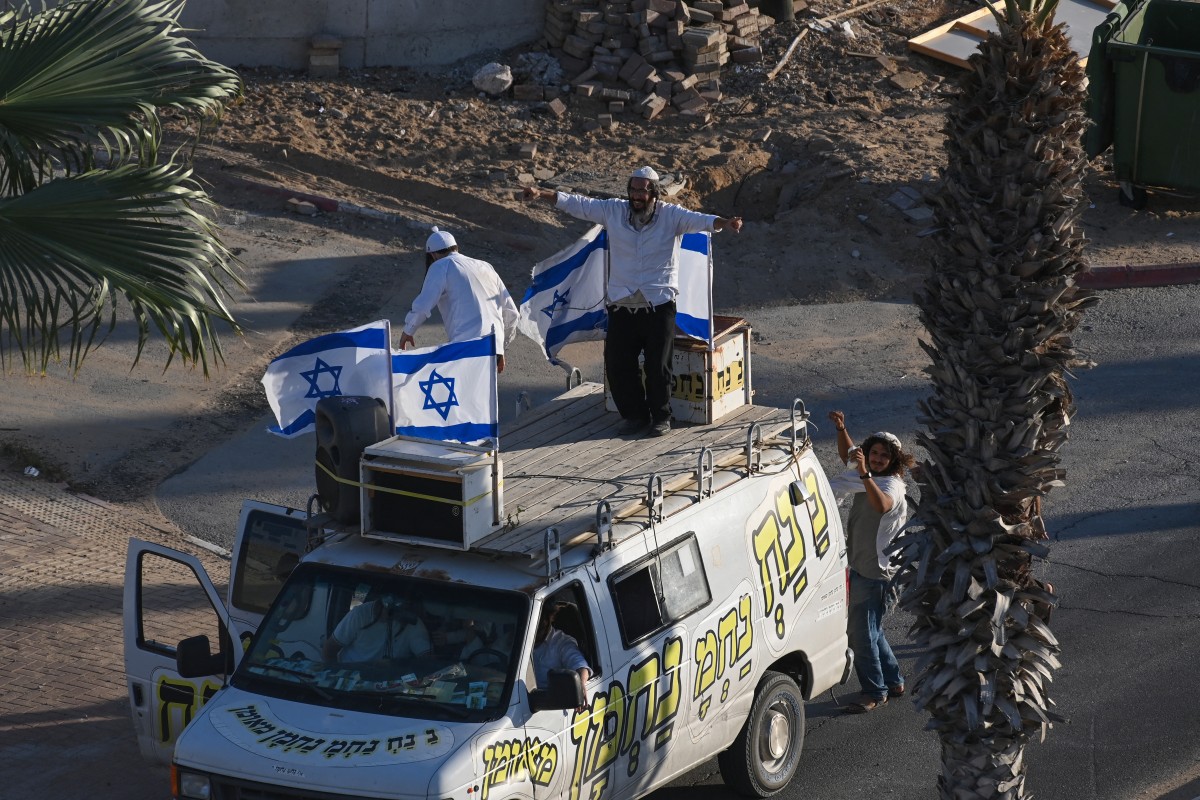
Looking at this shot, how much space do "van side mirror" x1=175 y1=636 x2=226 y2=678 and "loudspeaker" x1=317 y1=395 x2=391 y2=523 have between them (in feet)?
3.12

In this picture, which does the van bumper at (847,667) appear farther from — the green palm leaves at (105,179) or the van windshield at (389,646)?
the green palm leaves at (105,179)

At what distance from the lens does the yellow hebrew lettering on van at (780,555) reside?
8.42 metres

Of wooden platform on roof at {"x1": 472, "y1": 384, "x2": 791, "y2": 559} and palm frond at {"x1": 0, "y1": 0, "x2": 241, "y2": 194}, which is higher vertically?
palm frond at {"x1": 0, "y1": 0, "x2": 241, "y2": 194}

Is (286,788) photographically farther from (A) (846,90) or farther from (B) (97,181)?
(A) (846,90)

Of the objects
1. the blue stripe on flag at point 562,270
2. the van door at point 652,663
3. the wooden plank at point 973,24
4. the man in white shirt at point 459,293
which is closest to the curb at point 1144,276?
the wooden plank at point 973,24

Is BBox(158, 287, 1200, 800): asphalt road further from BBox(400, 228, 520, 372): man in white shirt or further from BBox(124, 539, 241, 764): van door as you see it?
BBox(124, 539, 241, 764): van door

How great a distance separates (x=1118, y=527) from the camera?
12.2m

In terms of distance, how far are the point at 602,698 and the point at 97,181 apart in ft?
13.6

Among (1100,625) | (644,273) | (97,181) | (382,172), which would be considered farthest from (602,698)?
(382,172)

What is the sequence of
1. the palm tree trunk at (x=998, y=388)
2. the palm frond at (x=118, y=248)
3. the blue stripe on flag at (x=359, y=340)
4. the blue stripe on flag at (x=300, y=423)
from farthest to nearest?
the blue stripe on flag at (x=300, y=423) < the blue stripe on flag at (x=359, y=340) < the palm frond at (x=118, y=248) < the palm tree trunk at (x=998, y=388)

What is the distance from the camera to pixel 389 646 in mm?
7125

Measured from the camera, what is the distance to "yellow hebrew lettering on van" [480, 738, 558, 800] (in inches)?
262

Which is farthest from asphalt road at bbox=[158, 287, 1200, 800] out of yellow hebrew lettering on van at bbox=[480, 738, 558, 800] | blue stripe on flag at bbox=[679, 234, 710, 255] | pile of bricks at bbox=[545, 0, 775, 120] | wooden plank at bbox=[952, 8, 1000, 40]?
wooden plank at bbox=[952, 8, 1000, 40]

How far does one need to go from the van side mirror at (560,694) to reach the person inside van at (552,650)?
21 cm
